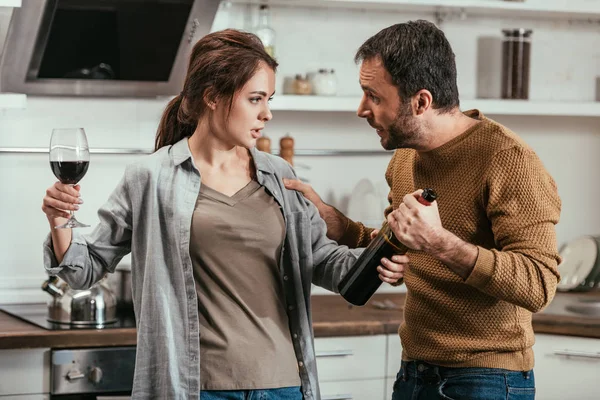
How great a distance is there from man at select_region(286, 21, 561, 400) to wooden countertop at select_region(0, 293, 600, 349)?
1.03 m

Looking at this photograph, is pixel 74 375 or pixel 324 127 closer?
pixel 74 375

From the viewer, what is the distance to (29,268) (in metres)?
3.38

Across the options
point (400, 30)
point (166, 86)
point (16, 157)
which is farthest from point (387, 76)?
point (16, 157)

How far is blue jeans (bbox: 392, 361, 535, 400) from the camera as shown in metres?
1.86

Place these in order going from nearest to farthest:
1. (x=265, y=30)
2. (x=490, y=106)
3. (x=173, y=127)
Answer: (x=173, y=127) < (x=265, y=30) < (x=490, y=106)

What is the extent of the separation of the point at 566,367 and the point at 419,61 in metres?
1.60

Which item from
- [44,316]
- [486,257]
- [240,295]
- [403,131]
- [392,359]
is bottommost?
[392,359]

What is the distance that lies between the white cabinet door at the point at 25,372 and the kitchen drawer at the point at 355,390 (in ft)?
2.80

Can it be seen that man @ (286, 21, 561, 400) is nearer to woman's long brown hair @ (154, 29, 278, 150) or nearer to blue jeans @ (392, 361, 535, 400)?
blue jeans @ (392, 361, 535, 400)

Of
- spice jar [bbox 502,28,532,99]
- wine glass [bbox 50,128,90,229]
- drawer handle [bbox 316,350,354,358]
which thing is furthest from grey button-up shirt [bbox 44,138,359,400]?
spice jar [bbox 502,28,532,99]

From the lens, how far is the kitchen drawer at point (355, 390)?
9.94ft

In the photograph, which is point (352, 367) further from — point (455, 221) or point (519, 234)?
point (519, 234)

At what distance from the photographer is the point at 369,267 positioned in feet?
6.27

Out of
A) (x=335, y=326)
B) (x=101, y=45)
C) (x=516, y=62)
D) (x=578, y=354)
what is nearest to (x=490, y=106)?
(x=516, y=62)
